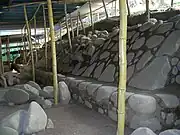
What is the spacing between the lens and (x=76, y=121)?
3.37 metres

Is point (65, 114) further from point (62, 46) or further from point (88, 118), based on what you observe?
point (62, 46)

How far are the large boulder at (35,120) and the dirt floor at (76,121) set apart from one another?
0.29 feet

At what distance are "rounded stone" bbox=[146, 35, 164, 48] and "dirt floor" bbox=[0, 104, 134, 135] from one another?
1.28 metres

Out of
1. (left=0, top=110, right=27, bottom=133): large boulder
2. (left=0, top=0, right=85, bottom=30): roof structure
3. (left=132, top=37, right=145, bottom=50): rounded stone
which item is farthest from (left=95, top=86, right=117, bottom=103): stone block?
(left=0, top=0, right=85, bottom=30): roof structure

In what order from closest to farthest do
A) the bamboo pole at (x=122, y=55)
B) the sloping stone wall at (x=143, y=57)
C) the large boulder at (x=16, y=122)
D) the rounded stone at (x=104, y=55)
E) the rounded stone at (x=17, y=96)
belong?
the bamboo pole at (x=122, y=55)
the large boulder at (x=16, y=122)
the sloping stone wall at (x=143, y=57)
the rounded stone at (x=17, y=96)
the rounded stone at (x=104, y=55)

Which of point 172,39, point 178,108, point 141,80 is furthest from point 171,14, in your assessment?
point 178,108

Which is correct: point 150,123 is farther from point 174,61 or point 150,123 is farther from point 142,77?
point 174,61

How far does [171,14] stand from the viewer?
494 centimetres

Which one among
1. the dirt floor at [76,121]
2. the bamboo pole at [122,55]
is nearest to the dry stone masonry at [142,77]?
the dirt floor at [76,121]

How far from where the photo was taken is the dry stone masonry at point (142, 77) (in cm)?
271

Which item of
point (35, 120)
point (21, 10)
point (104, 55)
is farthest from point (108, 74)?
point (21, 10)

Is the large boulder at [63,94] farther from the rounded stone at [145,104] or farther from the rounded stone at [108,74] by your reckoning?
the rounded stone at [145,104]

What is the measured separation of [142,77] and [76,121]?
3.72ft

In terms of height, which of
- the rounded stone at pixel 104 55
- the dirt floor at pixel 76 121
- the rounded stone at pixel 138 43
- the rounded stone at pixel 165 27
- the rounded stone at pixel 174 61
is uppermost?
the rounded stone at pixel 165 27
